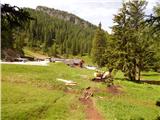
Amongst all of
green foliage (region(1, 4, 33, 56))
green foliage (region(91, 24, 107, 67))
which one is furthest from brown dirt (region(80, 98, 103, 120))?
green foliage (region(91, 24, 107, 67))

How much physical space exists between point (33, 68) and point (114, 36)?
14.2m

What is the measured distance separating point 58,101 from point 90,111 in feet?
11.0

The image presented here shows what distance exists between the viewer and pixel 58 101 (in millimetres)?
31281

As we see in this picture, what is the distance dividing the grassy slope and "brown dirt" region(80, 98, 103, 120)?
49 centimetres

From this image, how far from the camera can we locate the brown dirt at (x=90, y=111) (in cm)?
2788

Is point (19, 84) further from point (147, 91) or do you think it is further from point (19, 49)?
point (19, 49)

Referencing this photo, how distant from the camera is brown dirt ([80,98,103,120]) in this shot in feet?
91.5

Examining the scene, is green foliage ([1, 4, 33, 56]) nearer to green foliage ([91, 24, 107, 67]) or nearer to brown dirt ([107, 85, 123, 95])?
brown dirt ([107, 85, 123, 95])

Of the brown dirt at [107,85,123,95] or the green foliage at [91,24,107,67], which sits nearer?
the brown dirt at [107,85,123,95]

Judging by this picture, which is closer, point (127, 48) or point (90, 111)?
point (90, 111)

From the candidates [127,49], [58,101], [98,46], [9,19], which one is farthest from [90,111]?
[98,46]

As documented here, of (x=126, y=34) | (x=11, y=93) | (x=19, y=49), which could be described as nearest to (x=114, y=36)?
(x=126, y=34)

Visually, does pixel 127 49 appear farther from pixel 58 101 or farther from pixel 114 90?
pixel 58 101

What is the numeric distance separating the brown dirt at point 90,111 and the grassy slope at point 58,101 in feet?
1.60
